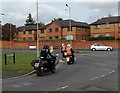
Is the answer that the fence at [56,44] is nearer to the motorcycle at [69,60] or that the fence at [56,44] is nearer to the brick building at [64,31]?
the brick building at [64,31]

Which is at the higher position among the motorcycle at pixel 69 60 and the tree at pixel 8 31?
the tree at pixel 8 31

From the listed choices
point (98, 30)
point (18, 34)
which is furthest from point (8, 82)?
point (18, 34)

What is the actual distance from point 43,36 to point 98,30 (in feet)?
61.1

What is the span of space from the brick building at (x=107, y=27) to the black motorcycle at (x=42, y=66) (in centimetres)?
5396

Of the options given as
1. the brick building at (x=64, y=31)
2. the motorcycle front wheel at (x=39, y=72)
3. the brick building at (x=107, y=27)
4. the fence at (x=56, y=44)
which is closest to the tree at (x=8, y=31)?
the brick building at (x=64, y=31)

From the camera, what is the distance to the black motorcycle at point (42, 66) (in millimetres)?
15844

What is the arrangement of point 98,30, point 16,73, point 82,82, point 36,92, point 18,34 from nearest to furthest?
point 36,92 → point 82,82 → point 16,73 → point 98,30 → point 18,34

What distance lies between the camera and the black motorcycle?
52.0 feet

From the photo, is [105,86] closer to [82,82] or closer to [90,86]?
[90,86]

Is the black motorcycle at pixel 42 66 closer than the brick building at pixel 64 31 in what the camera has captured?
Yes

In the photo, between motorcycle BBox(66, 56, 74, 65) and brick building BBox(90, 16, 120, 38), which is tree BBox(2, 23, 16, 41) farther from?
motorcycle BBox(66, 56, 74, 65)

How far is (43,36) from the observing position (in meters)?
84.8

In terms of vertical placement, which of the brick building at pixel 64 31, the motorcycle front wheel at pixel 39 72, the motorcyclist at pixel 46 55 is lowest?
the motorcycle front wheel at pixel 39 72

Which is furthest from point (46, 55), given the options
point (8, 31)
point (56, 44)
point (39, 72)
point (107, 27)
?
point (8, 31)
